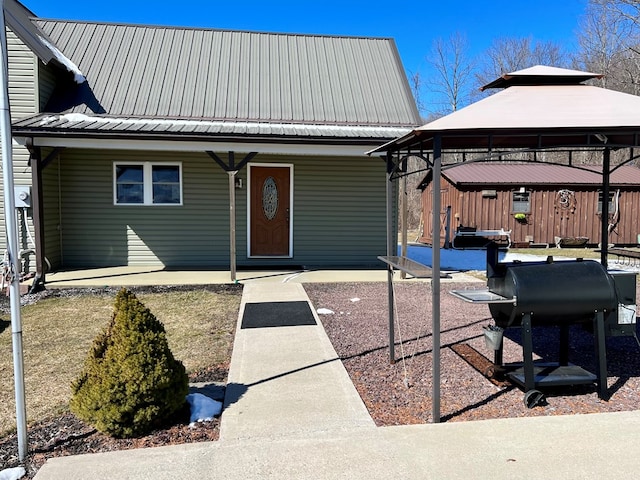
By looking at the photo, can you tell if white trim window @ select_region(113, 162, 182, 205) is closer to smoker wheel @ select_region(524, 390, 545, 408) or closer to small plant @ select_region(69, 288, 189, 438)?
small plant @ select_region(69, 288, 189, 438)

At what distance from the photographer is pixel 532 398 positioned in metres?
3.63

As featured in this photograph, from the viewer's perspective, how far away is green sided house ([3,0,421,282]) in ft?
32.5

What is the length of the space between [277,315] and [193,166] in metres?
5.44

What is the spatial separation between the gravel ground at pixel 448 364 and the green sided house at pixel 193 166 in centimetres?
382

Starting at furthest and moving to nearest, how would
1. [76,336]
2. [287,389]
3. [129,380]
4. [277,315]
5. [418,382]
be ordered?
[277,315] → [76,336] → [418,382] → [287,389] → [129,380]

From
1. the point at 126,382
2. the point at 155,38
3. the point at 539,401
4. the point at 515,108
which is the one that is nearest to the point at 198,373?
the point at 126,382

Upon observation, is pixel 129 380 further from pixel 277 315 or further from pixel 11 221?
pixel 277 315

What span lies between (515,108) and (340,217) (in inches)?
302

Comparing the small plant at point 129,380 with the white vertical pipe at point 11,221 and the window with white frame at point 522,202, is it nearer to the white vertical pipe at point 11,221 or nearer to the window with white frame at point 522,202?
the white vertical pipe at point 11,221

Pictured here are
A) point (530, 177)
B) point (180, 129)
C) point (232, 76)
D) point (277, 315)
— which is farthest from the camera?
point (530, 177)

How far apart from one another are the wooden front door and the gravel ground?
383 centimetres

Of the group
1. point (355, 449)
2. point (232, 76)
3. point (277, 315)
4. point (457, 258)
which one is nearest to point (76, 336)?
point (277, 315)

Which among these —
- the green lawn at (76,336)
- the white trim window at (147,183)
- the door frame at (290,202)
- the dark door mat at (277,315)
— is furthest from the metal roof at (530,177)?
the green lawn at (76,336)

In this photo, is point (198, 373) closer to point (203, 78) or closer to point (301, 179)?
point (301, 179)
